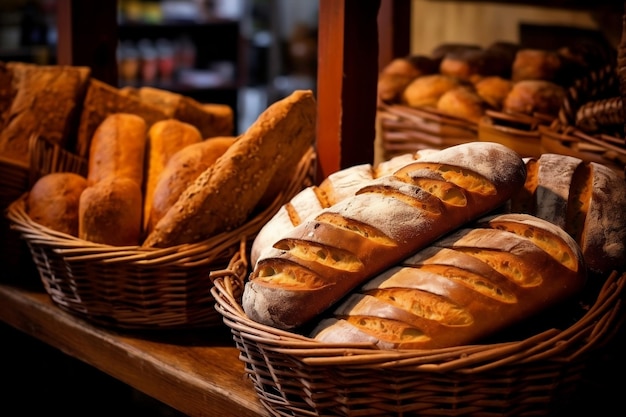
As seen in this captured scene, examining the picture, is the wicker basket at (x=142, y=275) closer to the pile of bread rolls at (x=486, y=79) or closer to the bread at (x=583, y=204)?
the bread at (x=583, y=204)

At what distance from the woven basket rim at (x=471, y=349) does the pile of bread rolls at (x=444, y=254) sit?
4cm

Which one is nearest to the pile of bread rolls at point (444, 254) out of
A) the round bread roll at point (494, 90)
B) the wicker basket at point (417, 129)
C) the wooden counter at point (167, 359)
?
the wooden counter at point (167, 359)

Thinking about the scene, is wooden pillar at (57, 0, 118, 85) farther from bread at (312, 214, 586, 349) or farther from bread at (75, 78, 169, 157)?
bread at (312, 214, 586, 349)

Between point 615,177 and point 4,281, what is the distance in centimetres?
150

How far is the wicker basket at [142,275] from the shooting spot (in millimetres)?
1490

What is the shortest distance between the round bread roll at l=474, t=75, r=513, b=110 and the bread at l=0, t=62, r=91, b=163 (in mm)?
1102

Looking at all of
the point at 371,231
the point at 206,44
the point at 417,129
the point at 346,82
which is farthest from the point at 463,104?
the point at 206,44

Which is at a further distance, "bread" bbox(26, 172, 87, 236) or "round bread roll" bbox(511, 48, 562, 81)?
"round bread roll" bbox(511, 48, 562, 81)

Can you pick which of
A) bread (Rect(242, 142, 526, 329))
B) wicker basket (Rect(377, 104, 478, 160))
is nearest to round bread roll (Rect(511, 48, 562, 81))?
wicker basket (Rect(377, 104, 478, 160))

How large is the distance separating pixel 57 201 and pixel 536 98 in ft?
3.99

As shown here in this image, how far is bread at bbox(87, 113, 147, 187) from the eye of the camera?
1779 millimetres

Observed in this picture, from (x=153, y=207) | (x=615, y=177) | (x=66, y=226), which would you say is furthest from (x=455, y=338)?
(x=66, y=226)

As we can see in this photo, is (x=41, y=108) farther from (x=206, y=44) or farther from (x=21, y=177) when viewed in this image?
(x=206, y=44)

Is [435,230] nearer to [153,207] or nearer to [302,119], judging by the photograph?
[302,119]
